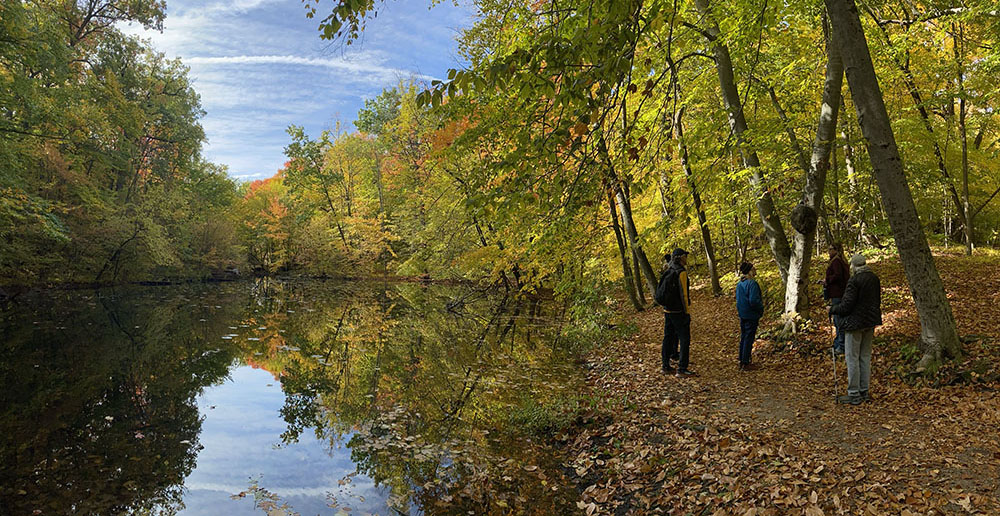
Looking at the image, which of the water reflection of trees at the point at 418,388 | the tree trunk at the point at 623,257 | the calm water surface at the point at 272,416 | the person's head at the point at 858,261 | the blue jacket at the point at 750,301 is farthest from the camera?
the tree trunk at the point at 623,257

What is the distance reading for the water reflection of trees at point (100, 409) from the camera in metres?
5.65

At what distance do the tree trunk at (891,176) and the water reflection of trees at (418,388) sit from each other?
545 centimetres

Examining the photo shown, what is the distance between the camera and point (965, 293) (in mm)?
10664

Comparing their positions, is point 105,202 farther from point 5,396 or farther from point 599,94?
point 599,94

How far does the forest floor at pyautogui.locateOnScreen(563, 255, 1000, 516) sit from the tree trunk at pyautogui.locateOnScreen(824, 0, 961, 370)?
662 mm

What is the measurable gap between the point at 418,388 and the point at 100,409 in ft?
17.9

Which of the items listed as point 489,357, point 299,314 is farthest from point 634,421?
point 299,314

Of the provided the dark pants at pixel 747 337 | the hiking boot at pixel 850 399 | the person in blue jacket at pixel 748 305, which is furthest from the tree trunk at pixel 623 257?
the hiking boot at pixel 850 399

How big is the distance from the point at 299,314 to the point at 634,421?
1743 cm

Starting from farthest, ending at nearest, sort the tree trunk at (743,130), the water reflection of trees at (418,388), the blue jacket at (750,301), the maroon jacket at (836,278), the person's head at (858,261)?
1. the tree trunk at (743,130)
2. the maroon jacket at (836,278)
3. the blue jacket at (750,301)
4. the person's head at (858,261)
5. the water reflection of trees at (418,388)

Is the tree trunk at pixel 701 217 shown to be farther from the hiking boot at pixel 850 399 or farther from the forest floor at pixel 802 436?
the hiking boot at pixel 850 399

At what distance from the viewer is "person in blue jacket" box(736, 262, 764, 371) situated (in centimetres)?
836

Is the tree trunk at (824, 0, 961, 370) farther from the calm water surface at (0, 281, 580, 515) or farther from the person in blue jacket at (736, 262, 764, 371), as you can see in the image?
the calm water surface at (0, 281, 580, 515)

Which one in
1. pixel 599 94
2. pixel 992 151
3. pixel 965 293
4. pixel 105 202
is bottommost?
pixel 965 293
